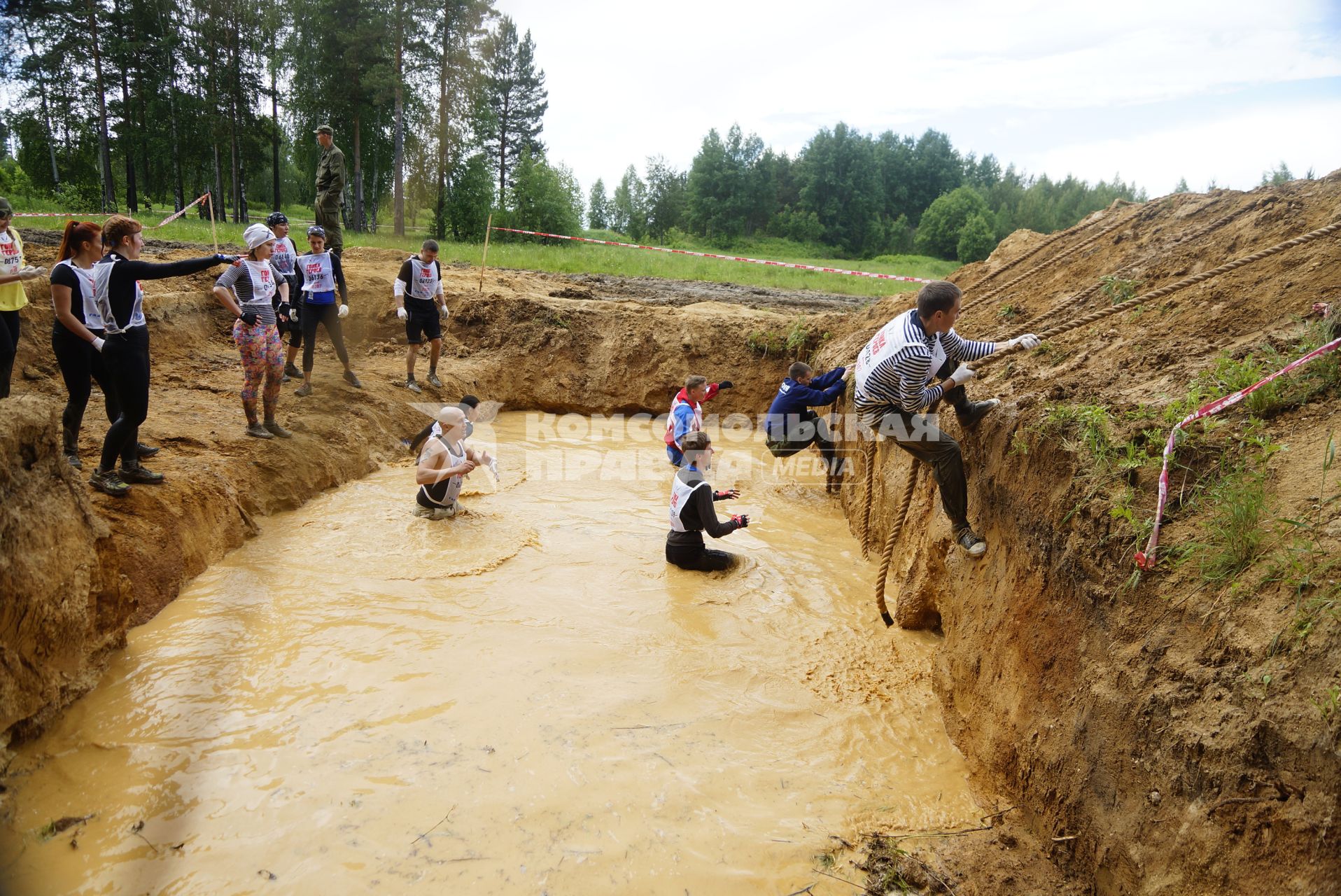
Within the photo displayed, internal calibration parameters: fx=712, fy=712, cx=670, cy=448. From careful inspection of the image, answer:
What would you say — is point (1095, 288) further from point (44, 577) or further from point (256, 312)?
point (44, 577)

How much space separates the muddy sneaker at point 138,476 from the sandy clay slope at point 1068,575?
0.26 feet

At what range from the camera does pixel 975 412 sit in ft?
15.9

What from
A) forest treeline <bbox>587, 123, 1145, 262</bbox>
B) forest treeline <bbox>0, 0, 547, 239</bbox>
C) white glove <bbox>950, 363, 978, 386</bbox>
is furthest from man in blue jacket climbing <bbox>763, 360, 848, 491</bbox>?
forest treeline <bbox>587, 123, 1145, 262</bbox>

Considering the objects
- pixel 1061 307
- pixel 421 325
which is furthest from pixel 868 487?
pixel 421 325

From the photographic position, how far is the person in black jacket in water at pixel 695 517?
627 cm

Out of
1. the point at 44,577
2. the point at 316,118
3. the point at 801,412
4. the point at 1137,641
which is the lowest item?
the point at 44,577

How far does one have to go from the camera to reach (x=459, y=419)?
6895 millimetres

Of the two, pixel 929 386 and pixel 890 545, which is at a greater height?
pixel 929 386

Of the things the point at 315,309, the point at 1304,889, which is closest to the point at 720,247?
the point at 315,309

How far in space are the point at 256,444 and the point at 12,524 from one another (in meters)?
3.39

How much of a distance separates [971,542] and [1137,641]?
163 cm

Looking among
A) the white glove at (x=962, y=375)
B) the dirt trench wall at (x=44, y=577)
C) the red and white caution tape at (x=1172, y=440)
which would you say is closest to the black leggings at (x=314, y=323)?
the dirt trench wall at (x=44, y=577)

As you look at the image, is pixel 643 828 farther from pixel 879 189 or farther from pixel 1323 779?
pixel 879 189

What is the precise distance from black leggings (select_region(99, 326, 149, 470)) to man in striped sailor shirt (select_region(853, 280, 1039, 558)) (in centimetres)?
521
